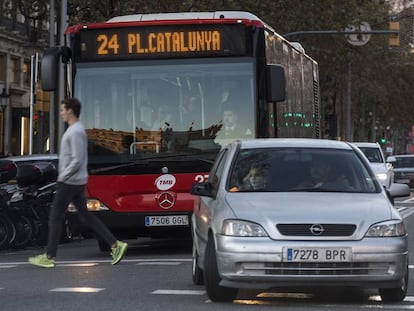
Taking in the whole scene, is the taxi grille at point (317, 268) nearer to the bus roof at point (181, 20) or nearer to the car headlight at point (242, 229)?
the car headlight at point (242, 229)

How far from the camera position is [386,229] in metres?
8.18

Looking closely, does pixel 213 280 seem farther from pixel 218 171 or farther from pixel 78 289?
pixel 78 289

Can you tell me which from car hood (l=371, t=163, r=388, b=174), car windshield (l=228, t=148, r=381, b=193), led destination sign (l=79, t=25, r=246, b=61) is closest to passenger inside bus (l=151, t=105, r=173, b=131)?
led destination sign (l=79, t=25, r=246, b=61)

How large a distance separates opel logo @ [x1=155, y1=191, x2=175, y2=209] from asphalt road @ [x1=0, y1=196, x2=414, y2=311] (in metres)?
0.73

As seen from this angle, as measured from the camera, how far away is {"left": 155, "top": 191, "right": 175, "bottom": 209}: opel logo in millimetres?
13125

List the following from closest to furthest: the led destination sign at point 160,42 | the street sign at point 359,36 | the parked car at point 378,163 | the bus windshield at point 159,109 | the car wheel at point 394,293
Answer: the car wheel at point 394,293
the bus windshield at point 159,109
the led destination sign at point 160,42
the parked car at point 378,163
the street sign at point 359,36

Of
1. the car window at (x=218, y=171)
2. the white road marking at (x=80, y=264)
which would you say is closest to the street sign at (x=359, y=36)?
the white road marking at (x=80, y=264)

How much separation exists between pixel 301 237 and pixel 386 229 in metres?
0.77

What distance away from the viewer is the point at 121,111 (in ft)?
42.8

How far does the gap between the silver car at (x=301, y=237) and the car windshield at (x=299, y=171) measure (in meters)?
0.01

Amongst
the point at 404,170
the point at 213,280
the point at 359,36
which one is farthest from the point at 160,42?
the point at 404,170

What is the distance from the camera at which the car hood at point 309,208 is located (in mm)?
8062

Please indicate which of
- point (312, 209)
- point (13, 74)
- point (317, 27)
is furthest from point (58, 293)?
point (13, 74)

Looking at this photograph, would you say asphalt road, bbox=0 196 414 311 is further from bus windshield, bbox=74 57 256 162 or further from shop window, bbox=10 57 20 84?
shop window, bbox=10 57 20 84
